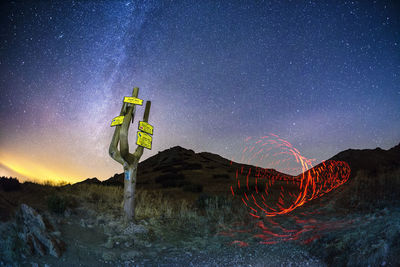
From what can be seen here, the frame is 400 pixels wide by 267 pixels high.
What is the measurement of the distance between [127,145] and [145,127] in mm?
1006

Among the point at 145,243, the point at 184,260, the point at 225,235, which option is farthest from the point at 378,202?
the point at 145,243

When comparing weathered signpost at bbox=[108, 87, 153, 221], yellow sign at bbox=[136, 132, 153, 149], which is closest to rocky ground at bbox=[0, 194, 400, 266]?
weathered signpost at bbox=[108, 87, 153, 221]

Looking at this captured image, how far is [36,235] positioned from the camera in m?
5.22

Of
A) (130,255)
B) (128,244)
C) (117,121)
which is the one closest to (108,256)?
(130,255)

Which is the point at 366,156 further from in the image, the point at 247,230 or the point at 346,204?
the point at 247,230

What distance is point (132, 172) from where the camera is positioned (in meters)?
8.38

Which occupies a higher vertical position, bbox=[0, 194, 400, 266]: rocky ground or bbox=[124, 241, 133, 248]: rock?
bbox=[0, 194, 400, 266]: rocky ground

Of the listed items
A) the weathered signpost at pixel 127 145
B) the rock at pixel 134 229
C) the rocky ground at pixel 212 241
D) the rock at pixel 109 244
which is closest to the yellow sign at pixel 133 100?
the weathered signpost at pixel 127 145

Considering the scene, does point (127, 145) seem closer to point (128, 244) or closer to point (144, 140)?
point (144, 140)

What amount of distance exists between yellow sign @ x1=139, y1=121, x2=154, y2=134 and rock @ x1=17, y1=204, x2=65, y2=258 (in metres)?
4.06

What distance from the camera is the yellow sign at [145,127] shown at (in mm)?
8633

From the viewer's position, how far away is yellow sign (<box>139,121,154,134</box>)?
8.63 m

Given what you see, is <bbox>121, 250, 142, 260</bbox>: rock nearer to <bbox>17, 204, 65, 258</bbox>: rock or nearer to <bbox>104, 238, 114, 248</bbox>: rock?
<bbox>104, 238, 114, 248</bbox>: rock

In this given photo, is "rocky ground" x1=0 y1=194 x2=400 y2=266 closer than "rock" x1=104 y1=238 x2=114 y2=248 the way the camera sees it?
Yes
